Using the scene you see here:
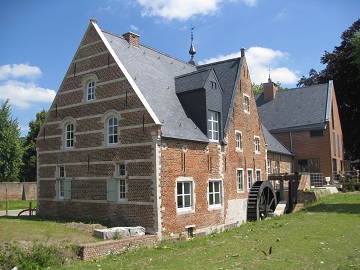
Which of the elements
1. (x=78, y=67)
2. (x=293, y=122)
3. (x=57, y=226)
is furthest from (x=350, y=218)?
(x=293, y=122)

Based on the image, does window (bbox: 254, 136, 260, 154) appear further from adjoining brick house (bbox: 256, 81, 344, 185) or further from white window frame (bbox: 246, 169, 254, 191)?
adjoining brick house (bbox: 256, 81, 344, 185)

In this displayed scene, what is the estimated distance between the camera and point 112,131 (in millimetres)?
16844

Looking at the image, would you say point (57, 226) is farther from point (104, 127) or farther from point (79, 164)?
point (104, 127)

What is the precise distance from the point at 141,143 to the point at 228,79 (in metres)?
8.58

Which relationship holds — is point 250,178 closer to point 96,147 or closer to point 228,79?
point 228,79

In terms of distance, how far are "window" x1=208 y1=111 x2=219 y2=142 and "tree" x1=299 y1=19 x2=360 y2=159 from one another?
23.7m

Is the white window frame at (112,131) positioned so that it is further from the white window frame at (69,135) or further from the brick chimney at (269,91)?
the brick chimney at (269,91)

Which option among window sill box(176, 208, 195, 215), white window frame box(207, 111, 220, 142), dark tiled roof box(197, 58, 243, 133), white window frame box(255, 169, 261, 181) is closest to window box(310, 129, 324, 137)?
white window frame box(255, 169, 261, 181)

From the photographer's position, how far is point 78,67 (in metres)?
18.7

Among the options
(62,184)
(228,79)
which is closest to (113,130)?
(62,184)

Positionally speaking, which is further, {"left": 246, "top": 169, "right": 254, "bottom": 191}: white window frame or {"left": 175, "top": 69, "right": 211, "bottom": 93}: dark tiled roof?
{"left": 246, "top": 169, "right": 254, "bottom": 191}: white window frame

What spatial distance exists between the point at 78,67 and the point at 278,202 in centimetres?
1558

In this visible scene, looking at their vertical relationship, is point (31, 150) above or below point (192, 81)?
below

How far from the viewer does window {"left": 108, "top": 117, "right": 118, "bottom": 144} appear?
54.9 feet
